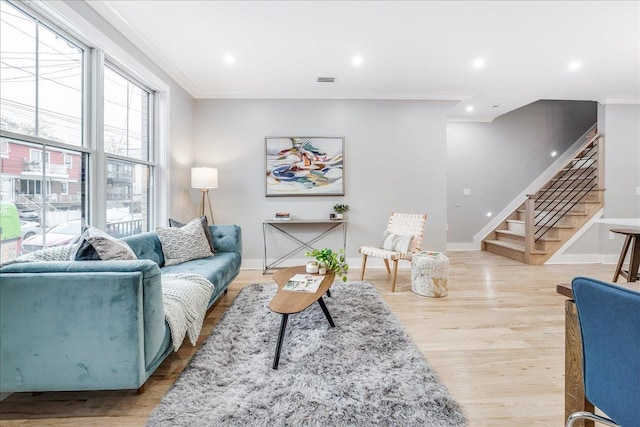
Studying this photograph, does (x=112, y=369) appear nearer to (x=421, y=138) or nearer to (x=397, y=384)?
(x=397, y=384)

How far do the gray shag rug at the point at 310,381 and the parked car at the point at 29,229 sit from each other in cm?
136

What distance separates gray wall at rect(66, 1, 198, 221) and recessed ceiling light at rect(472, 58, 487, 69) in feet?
11.6

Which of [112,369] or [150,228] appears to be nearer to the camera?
[112,369]

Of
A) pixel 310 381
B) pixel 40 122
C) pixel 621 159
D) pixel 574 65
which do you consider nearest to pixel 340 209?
pixel 310 381

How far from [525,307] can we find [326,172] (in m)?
2.78

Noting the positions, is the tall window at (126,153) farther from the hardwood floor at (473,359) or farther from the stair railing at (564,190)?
the stair railing at (564,190)

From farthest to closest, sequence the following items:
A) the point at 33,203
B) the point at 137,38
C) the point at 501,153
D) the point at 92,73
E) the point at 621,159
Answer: the point at 501,153 < the point at 621,159 < the point at 137,38 < the point at 92,73 < the point at 33,203

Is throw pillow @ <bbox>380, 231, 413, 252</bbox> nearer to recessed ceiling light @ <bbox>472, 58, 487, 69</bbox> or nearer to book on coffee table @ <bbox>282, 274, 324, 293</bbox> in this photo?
book on coffee table @ <bbox>282, 274, 324, 293</bbox>

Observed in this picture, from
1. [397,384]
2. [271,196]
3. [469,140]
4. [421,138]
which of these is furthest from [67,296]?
[469,140]

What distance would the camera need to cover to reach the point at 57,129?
202 centimetres

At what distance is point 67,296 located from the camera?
129 cm

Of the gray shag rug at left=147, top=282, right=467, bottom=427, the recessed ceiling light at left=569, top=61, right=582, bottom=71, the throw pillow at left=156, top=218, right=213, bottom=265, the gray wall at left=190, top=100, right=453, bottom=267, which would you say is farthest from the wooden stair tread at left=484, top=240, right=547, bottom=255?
the throw pillow at left=156, top=218, right=213, bottom=265

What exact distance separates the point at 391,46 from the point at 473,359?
2.84 meters

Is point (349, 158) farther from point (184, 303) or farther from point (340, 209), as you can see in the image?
point (184, 303)
